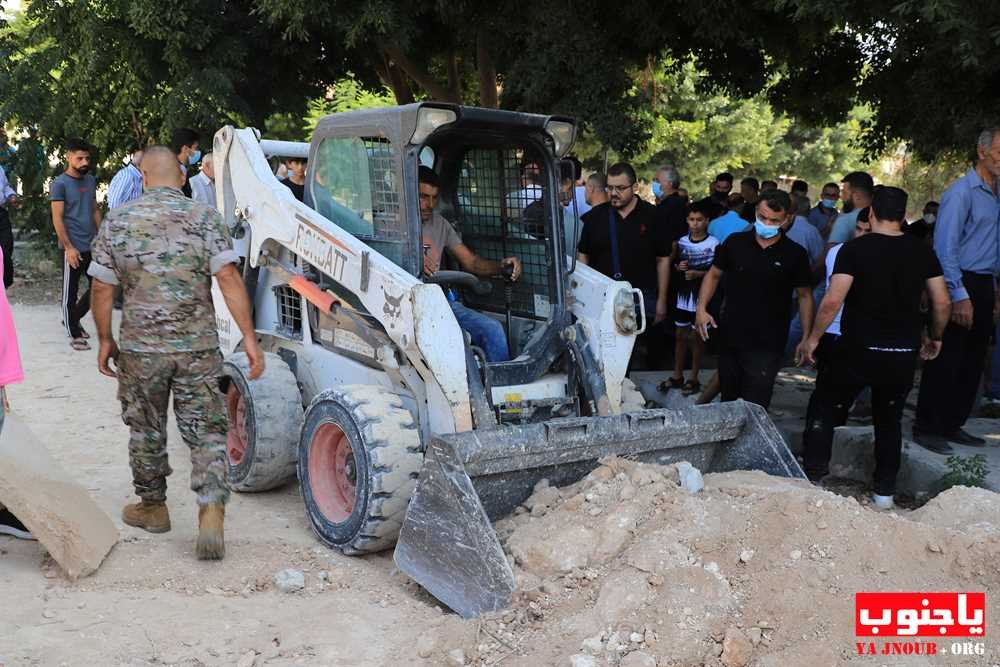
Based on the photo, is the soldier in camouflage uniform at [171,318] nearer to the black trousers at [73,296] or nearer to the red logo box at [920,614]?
the red logo box at [920,614]

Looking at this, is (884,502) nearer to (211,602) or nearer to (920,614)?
(920,614)

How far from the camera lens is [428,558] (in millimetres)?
4191

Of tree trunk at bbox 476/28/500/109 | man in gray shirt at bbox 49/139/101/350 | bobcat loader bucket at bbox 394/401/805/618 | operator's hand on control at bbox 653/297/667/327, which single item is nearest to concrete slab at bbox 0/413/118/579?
bobcat loader bucket at bbox 394/401/805/618

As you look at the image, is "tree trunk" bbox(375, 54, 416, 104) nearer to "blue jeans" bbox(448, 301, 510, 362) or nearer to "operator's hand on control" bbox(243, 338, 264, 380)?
"blue jeans" bbox(448, 301, 510, 362)

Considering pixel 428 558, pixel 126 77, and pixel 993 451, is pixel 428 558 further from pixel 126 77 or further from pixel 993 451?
pixel 126 77

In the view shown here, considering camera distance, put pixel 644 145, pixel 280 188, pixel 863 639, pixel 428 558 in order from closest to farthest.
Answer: pixel 863 639
pixel 428 558
pixel 280 188
pixel 644 145

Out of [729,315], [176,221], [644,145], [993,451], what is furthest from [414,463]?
[644,145]

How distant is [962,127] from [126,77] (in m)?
8.79

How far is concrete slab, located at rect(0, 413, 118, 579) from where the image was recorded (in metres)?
4.27

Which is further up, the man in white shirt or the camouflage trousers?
the man in white shirt

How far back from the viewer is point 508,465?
14.5 feet

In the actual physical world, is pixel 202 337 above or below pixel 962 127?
below

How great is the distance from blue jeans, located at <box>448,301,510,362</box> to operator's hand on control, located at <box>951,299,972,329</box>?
9.29 feet

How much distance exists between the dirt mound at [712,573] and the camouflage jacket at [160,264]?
1799 mm
